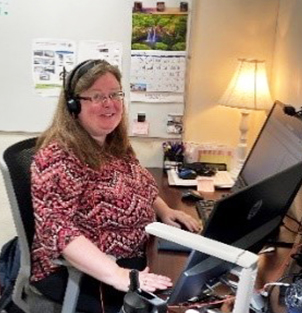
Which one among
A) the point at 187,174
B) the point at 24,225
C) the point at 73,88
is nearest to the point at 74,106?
the point at 73,88

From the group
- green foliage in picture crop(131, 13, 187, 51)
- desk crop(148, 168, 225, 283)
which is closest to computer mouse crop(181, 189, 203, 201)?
desk crop(148, 168, 225, 283)

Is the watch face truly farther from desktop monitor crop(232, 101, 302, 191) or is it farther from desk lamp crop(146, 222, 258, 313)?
desktop monitor crop(232, 101, 302, 191)

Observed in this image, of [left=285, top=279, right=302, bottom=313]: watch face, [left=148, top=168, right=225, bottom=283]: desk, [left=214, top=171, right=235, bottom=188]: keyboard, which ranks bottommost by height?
[left=148, top=168, right=225, bottom=283]: desk

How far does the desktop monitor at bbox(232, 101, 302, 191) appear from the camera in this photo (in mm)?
1469

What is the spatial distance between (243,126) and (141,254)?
103 cm

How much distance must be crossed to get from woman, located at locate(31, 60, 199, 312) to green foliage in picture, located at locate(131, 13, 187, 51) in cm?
83

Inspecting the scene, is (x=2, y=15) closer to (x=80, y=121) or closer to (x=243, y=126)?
(x=80, y=121)

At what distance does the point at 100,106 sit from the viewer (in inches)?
62.7

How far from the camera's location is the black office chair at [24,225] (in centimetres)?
147

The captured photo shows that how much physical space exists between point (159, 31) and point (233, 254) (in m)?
1.81

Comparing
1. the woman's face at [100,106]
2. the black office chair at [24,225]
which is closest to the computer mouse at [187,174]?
the woman's face at [100,106]

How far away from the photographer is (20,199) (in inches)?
60.2

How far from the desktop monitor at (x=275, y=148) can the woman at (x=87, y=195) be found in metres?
0.33

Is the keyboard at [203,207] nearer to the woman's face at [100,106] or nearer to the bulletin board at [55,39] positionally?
the woman's face at [100,106]
